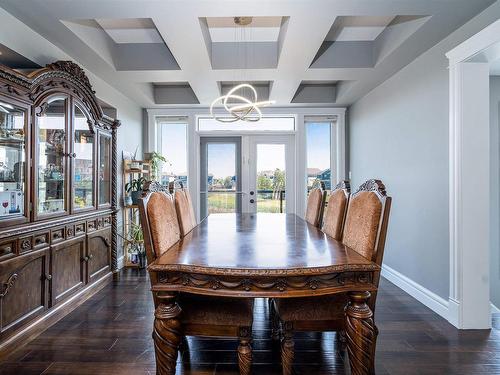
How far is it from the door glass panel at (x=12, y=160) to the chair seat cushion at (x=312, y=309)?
1.86 meters

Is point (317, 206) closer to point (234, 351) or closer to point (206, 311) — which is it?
point (234, 351)

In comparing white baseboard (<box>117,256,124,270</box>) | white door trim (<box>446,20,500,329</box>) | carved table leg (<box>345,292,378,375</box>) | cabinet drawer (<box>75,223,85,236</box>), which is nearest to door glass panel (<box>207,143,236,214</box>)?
white baseboard (<box>117,256,124,270</box>)

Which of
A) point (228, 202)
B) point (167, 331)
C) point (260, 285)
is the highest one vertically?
point (228, 202)

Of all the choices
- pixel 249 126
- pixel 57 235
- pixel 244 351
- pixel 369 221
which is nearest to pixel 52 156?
pixel 57 235

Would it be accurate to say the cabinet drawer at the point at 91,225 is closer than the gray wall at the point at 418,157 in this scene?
No

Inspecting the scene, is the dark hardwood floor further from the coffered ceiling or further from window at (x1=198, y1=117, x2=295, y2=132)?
window at (x1=198, y1=117, x2=295, y2=132)

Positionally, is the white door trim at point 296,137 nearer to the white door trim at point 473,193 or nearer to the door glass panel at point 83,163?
the door glass panel at point 83,163

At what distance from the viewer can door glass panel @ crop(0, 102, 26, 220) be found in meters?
2.07

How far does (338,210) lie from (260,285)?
117 centimetres

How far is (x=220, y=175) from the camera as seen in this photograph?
17.2 ft

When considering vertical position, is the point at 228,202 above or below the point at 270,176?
below

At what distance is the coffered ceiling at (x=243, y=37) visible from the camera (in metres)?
2.21

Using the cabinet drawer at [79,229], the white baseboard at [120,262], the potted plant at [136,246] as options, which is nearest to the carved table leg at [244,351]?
the cabinet drawer at [79,229]

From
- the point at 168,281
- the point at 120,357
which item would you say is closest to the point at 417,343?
the point at 168,281
